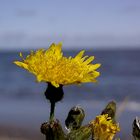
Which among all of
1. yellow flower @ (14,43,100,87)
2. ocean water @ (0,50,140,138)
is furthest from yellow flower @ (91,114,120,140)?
ocean water @ (0,50,140,138)

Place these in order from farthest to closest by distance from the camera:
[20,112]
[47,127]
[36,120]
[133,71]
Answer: [133,71] < [20,112] < [36,120] < [47,127]

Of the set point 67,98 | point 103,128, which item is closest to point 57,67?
point 103,128

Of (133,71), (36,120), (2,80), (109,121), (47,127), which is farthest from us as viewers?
(133,71)

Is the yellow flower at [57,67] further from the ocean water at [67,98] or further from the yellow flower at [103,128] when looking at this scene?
the ocean water at [67,98]

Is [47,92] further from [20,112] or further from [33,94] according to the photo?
[33,94]

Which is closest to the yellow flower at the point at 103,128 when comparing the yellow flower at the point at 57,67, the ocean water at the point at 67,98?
the yellow flower at the point at 57,67

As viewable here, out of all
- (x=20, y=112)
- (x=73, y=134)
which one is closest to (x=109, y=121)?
(x=73, y=134)

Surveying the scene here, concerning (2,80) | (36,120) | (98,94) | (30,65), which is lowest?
(30,65)

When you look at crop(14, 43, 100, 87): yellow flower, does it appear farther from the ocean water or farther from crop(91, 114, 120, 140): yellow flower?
the ocean water
